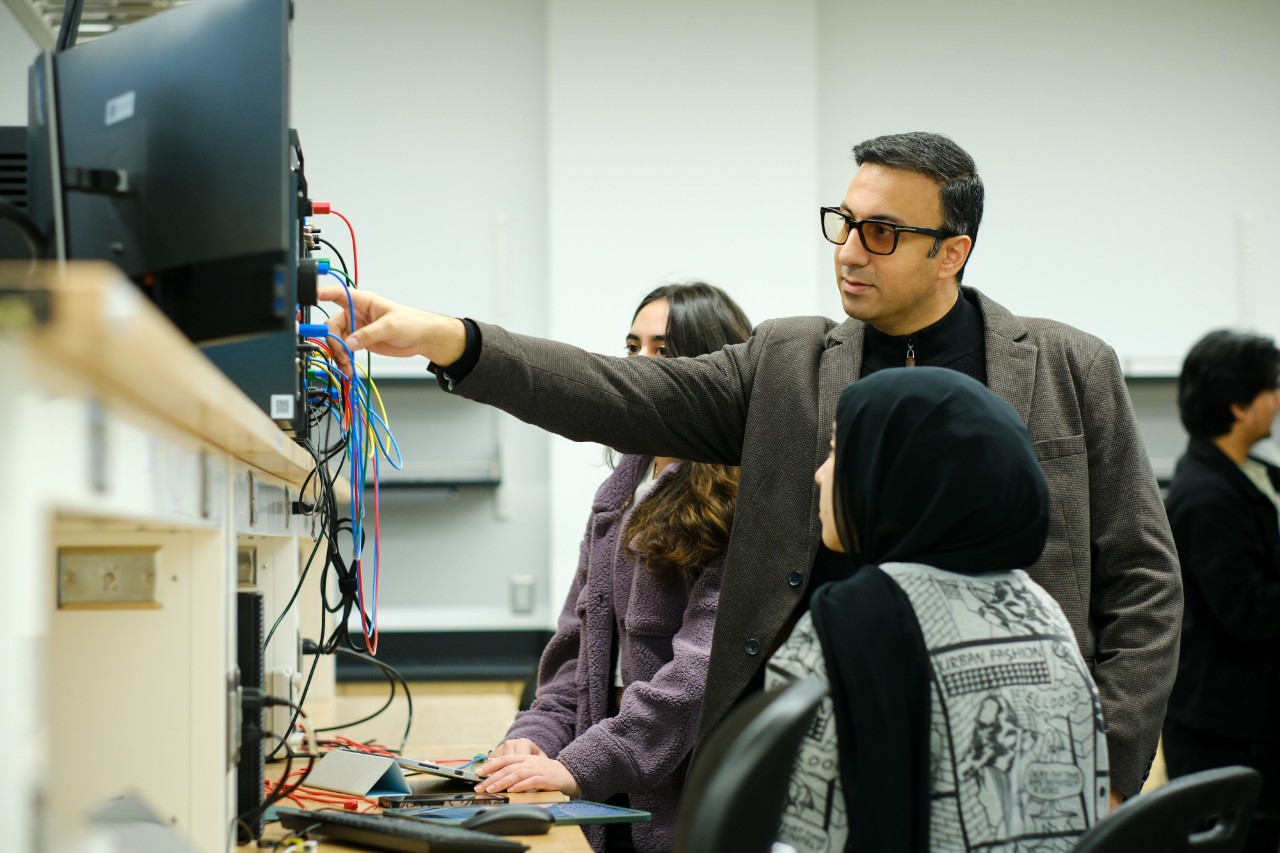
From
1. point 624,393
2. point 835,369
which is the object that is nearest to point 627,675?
point 624,393

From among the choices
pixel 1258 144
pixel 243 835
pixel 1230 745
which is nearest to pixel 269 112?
pixel 243 835

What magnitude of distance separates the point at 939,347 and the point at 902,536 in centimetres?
63

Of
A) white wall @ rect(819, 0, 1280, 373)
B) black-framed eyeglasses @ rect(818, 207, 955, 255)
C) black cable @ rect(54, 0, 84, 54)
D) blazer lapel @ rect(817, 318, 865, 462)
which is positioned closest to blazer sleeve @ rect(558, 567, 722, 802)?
blazer lapel @ rect(817, 318, 865, 462)

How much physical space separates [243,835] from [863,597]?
0.70 m

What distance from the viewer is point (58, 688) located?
0.96 meters

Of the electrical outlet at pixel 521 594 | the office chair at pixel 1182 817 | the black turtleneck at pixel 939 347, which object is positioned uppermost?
→ the black turtleneck at pixel 939 347

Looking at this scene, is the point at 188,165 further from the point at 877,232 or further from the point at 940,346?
the point at 940,346

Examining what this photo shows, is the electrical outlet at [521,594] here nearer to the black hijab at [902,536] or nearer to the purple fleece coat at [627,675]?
the purple fleece coat at [627,675]

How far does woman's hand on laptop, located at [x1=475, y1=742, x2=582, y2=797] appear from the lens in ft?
5.16

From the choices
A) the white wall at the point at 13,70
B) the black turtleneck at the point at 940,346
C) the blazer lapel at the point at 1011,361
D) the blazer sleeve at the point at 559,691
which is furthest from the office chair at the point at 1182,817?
the white wall at the point at 13,70

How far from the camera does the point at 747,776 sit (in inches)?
Result: 33.5

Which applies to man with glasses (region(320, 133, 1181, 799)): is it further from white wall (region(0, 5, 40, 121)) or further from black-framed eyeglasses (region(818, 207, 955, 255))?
white wall (region(0, 5, 40, 121))

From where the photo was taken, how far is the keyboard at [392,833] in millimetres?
1143

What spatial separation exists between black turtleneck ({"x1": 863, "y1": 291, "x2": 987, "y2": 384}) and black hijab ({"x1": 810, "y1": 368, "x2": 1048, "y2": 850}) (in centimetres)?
53
